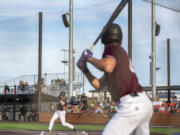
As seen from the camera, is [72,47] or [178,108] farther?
[72,47]

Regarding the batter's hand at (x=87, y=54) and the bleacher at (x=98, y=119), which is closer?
the batter's hand at (x=87, y=54)

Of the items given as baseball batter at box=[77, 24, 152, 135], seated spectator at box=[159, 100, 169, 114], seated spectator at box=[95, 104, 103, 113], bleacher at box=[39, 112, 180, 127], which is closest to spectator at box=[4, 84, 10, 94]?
bleacher at box=[39, 112, 180, 127]

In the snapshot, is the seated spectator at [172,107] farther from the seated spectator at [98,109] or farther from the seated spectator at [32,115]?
the seated spectator at [32,115]

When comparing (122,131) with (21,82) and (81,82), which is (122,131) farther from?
(21,82)

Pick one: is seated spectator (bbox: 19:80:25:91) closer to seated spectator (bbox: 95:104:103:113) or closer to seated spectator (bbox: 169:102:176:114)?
seated spectator (bbox: 95:104:103:113)

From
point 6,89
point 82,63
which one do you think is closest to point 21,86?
point 6,89

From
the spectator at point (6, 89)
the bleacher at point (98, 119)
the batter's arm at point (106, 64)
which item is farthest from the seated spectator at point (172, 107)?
the batter's arm at point (106, 64)

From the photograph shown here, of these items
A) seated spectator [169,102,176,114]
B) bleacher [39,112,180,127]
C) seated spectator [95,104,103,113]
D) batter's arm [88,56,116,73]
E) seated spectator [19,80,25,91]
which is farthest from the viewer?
seated spectator [19,80,25,91]

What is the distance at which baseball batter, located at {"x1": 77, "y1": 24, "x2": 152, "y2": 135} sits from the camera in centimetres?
480

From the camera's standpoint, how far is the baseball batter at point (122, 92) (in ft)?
15.8

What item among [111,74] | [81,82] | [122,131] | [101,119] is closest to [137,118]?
[122,131]

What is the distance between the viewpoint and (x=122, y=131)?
4.81 meters

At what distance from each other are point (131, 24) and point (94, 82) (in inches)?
1055

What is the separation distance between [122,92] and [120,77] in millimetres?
192
